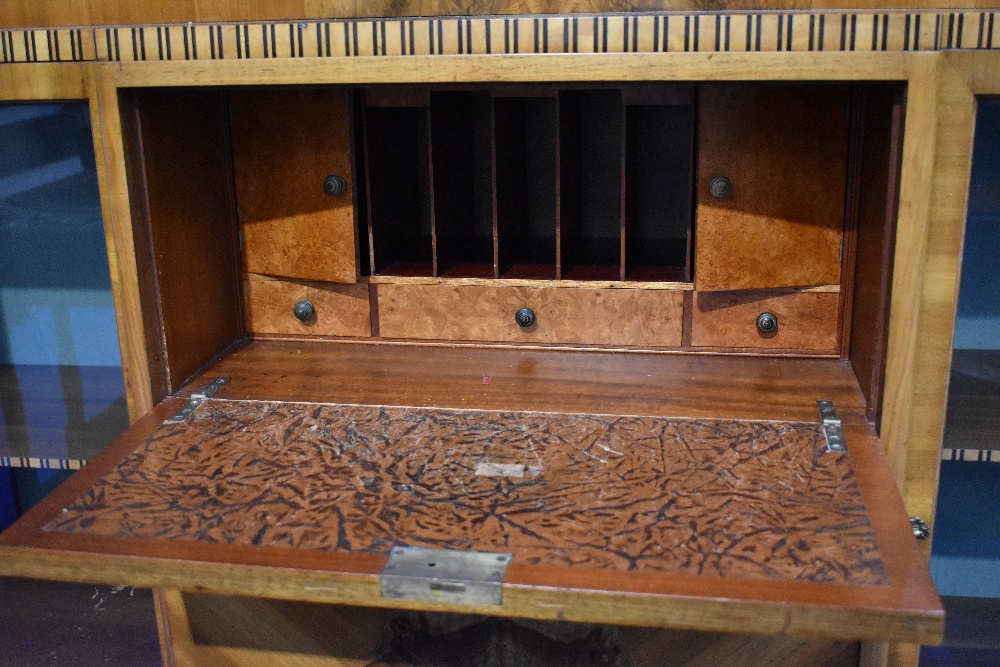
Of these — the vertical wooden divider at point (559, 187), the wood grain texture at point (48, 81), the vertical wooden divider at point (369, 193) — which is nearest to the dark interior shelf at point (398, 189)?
the vertical wooden divider at point (369, 193)

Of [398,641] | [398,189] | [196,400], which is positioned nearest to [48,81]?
[196,400]

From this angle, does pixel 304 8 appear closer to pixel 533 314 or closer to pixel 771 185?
pixel 533 314

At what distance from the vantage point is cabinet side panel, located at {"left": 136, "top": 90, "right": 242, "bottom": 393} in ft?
5.54

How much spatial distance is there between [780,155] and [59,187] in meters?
1.31

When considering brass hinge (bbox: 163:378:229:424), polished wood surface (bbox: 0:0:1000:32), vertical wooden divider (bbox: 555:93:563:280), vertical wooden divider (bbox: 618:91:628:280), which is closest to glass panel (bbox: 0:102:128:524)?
polished wood surface (bbox: 0:0:1000:32)

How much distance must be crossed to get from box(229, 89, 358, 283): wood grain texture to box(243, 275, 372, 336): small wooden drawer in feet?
0.12

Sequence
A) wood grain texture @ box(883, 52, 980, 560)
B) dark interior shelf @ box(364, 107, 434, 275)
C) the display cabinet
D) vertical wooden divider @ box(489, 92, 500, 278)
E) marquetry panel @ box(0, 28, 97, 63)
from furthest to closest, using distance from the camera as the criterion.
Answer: dark interior shelf @ box(364, 107, 434, 275) < vertical wooden divider @ box(489, 92, 500, 278) < marquetry panel @ box(0, 28, 97, 63) < wood grain texture @ box(883, 52, 980, 560) < the display cabinet

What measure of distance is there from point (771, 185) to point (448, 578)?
0.97 meters

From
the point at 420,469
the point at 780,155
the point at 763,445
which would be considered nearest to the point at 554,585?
the point at 420,469

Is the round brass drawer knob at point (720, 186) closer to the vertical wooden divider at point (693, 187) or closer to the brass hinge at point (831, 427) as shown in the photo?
the vertical wooden divider at point (693, 187)

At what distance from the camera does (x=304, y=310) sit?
1985mm

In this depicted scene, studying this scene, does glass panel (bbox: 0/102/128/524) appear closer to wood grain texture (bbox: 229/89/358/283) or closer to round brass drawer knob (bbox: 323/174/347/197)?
wood grain texture (bbox: 229/89/358/283)

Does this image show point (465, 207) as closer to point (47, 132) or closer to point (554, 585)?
point (47, 132)

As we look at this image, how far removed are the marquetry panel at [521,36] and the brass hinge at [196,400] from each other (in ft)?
1.85
